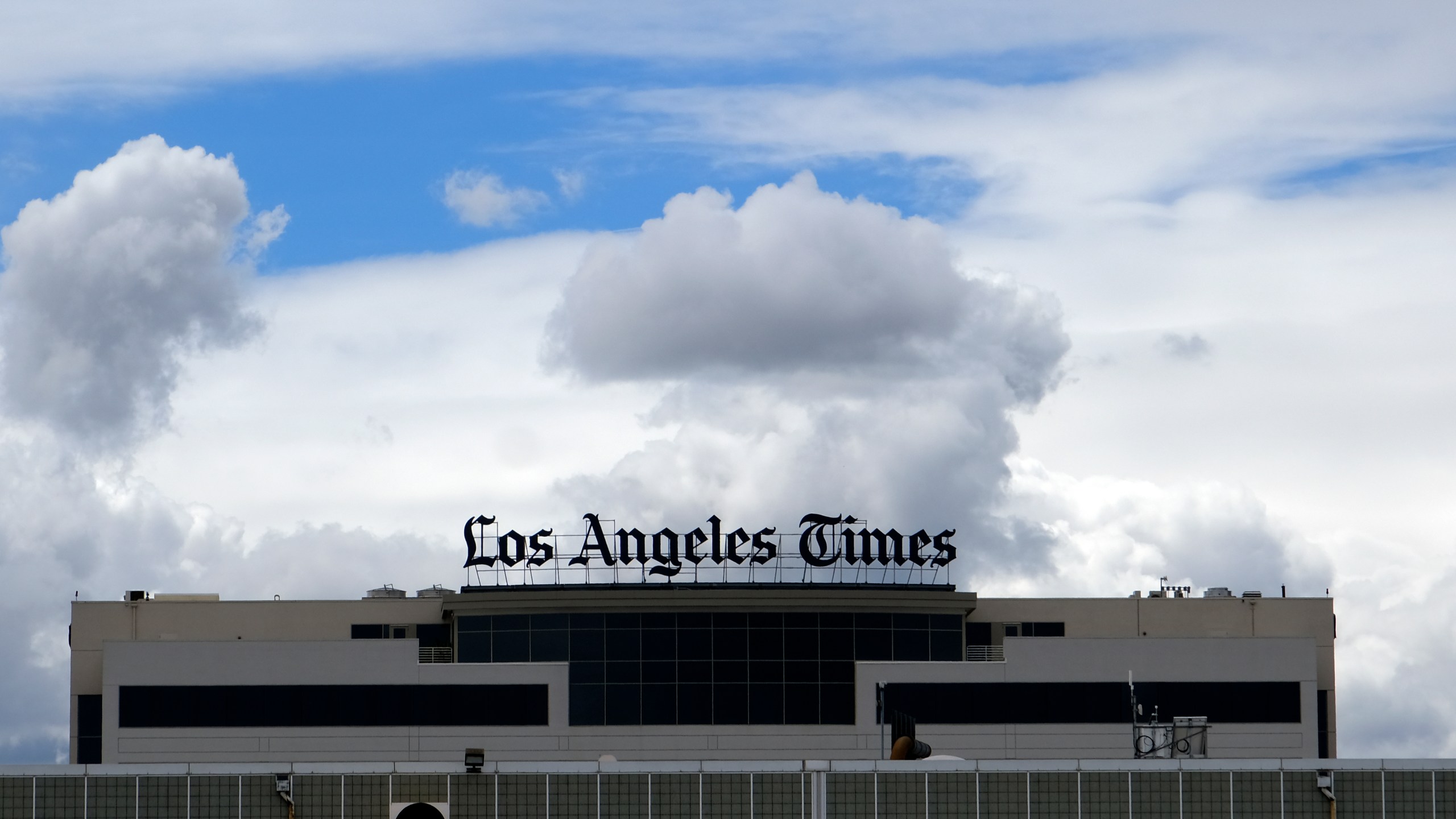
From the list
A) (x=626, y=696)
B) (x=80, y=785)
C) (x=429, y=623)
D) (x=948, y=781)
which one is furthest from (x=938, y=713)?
(x=80, y=785)

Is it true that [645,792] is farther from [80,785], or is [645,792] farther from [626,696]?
[626,696]

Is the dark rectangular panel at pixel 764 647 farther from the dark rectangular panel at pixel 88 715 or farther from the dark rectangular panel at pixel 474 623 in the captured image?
the dark rectangular panel at pixel 88 715

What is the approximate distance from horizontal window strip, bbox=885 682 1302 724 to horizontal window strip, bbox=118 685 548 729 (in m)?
20.8

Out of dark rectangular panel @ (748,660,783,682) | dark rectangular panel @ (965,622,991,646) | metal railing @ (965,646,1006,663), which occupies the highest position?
dark rectangular panel @ (965,622,991,646)

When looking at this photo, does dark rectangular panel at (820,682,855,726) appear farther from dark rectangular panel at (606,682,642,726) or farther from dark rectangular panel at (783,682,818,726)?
dark rectangular panel at (606,682,642,726)

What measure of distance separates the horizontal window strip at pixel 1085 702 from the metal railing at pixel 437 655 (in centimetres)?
2606

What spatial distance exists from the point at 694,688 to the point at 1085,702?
21495 millimetres

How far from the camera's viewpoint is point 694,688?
10738 centimetres

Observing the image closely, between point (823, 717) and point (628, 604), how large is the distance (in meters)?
12.4

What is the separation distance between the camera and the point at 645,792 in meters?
58.2

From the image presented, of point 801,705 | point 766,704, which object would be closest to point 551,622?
point 766,704

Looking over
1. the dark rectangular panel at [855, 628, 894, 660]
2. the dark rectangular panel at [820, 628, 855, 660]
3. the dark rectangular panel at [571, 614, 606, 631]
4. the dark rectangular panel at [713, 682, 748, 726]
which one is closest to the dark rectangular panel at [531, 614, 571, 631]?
the dark rectangular panel at [571, 614, 606, 631]

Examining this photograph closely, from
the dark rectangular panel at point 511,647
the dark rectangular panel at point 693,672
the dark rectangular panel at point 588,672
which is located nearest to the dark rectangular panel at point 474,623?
the dark rectangular panel at point 511,647

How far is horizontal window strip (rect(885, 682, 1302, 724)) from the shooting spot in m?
107
